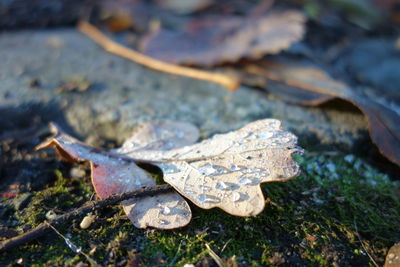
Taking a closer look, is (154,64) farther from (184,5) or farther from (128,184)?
(128,184)

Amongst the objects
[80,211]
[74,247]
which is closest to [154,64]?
[80,211]

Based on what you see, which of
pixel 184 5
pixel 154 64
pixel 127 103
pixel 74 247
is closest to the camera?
pixel 74 247

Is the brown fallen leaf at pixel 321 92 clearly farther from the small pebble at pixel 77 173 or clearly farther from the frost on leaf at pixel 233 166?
the small pebble at pixel 77 173

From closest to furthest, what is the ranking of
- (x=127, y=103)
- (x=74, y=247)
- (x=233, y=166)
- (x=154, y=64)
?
(x=74, y=247) < (x=233, y=166) < (x=127, y=103) < (x=154, y=64)

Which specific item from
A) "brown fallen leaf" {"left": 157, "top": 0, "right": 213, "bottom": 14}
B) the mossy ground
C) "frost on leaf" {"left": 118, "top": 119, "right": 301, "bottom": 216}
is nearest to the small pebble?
the mossy ground

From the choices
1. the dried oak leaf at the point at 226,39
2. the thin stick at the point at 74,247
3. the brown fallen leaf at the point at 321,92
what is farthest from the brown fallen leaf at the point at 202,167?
the dried oak leaf at the point at 226,39

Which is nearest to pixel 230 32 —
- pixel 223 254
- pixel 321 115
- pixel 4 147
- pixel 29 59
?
pixel 321 115

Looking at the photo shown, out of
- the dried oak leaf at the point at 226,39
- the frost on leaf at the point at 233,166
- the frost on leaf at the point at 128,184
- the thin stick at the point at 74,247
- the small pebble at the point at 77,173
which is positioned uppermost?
the dried oak leaf at the point at 226,39
